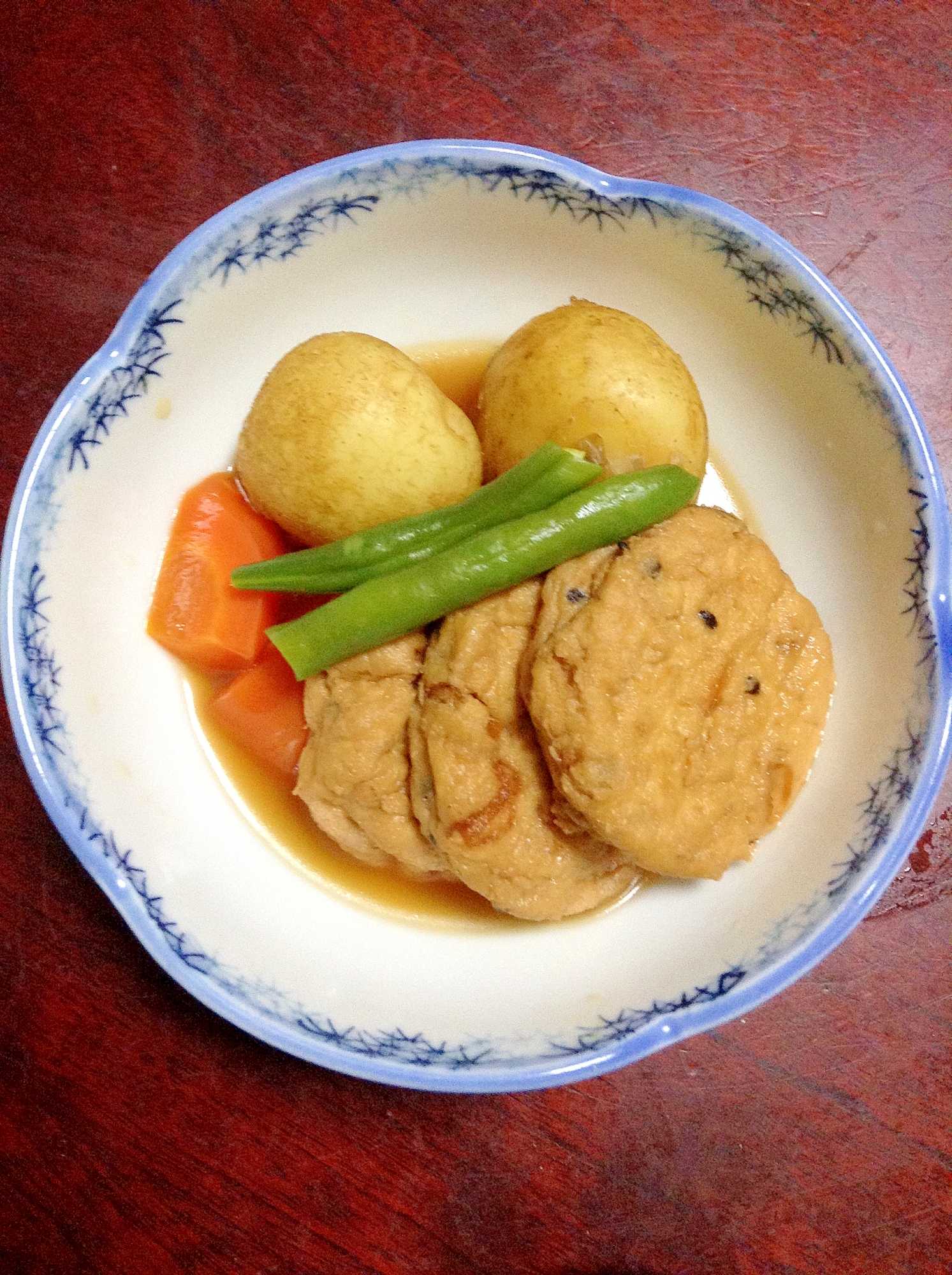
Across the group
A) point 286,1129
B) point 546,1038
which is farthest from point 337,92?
point 286,1129

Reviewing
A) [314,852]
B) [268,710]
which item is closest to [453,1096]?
[314,852]

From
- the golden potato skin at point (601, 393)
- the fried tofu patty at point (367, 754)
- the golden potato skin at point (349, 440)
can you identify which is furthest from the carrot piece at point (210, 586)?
the golden potato skin at point (601, 393)

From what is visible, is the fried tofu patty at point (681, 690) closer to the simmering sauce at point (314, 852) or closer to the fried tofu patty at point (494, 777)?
the fried tofu patty at point (494, 777)

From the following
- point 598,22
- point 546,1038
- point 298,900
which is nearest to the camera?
point 546,1038

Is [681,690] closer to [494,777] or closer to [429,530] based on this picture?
[494,777]

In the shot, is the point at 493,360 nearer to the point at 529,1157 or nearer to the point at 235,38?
the point at 235,38
